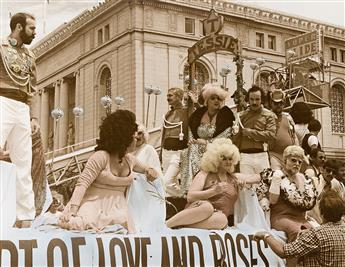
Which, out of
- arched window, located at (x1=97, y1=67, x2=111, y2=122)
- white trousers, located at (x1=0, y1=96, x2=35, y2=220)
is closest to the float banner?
white trousers, located at (x1=0, y1=96, x2=35, y2=220)

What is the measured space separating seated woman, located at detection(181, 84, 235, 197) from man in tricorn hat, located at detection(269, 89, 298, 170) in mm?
550

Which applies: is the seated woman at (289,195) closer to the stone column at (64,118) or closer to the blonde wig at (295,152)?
the blonde wig at (295,152)

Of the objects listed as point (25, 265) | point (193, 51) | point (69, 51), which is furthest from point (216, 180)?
point (69, 51)

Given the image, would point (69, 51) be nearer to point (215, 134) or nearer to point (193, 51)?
point (193, 51)

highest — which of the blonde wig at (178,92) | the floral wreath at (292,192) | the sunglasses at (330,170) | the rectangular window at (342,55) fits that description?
the rectangular window at (342,55)

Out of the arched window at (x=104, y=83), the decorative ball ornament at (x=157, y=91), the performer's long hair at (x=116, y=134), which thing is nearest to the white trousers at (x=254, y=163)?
the performer's long hair at (x=116, y=134)

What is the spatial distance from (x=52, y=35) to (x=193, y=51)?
1446 millimetres

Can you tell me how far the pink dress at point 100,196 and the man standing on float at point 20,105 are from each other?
272 mm

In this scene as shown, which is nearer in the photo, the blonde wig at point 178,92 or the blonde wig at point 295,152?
the blonde wig at point 295,152

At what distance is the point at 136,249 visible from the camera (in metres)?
3.45

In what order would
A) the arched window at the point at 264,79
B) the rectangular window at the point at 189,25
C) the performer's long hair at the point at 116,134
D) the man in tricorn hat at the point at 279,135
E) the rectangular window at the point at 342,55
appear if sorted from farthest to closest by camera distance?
the arched window at the point at 264,79 < the rectangular window at the point at 189,25 < the rectangular window at the point at 342,55 < the man in tricorn hat at the point at 279,135 < the performer's long hair at the point at 116,134

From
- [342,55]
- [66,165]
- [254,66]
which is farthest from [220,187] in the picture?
[342,55]

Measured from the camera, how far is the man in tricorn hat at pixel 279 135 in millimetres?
4961

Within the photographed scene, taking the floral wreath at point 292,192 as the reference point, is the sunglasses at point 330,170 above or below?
above
